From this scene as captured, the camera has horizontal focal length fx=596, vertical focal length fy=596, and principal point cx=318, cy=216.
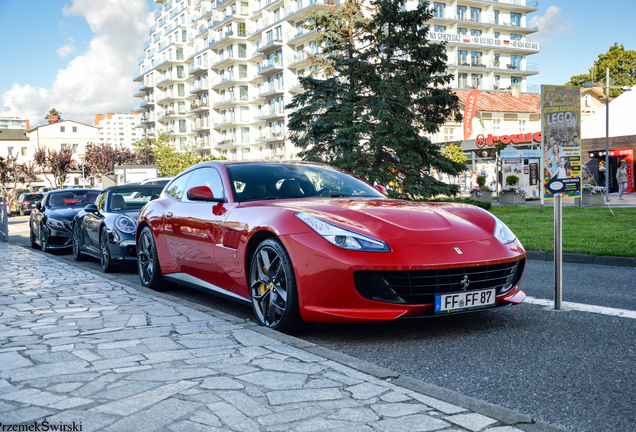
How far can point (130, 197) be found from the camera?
9781mm

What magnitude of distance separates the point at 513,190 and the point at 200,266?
2261 centimetres

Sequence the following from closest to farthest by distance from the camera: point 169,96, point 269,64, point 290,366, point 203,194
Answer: point 290,366, point 203,194, point 269,64, point 169,96

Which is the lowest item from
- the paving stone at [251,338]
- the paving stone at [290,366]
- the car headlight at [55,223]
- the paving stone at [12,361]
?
the paving stone at [251,338]

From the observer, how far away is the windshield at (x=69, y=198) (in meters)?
13.5

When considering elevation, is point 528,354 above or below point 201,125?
below

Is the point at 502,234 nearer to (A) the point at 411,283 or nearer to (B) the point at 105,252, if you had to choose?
(A) the point at 411,283

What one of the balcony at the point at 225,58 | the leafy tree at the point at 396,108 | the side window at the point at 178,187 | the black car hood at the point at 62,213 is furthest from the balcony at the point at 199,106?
the side window at the point at 178,187

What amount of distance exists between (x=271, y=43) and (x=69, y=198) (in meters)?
54.9

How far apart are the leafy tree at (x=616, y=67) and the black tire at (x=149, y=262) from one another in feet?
199

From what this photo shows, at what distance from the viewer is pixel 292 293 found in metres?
4.23

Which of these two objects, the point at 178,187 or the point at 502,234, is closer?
the point at 502,234

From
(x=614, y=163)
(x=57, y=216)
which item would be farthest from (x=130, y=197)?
(x=614, y=163)

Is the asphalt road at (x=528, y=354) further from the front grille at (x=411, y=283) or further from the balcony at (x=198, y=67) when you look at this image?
the balcony at (x=198, y=67)

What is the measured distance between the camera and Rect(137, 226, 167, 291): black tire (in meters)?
6.55
